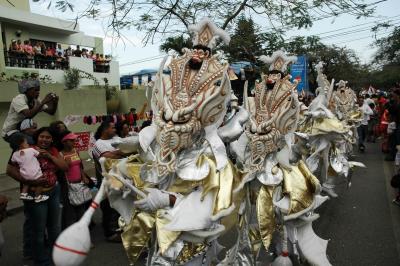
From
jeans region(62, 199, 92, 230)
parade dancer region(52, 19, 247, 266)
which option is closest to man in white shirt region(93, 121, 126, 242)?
jeans region(62, 199, 92, 230)

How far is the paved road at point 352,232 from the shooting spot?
466cm

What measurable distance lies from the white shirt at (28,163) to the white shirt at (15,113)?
37.3 inches

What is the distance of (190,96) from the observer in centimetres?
275

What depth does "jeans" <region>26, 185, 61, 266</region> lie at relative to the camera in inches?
160

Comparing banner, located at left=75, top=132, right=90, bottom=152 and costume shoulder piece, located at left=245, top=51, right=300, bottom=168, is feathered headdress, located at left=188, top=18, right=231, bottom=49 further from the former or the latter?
banner, located at left=75, top=132, right=90, bottom=152

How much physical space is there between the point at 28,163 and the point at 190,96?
2068 millimetres

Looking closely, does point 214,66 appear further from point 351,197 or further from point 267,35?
point 267,35

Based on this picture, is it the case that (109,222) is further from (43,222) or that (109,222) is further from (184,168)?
(184,168)

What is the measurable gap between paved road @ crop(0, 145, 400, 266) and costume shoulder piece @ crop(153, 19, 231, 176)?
2419 millimetres

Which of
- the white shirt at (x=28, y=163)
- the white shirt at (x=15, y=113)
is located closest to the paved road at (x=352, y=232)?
the white shirt at (x=28, y=163)

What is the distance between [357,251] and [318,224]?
1018 millimetres

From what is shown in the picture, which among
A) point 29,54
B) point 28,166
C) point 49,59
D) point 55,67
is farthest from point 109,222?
point 55,67

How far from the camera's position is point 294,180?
359 cm

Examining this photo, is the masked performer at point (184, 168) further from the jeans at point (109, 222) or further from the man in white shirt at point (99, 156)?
the jeans at point (109, 222)
